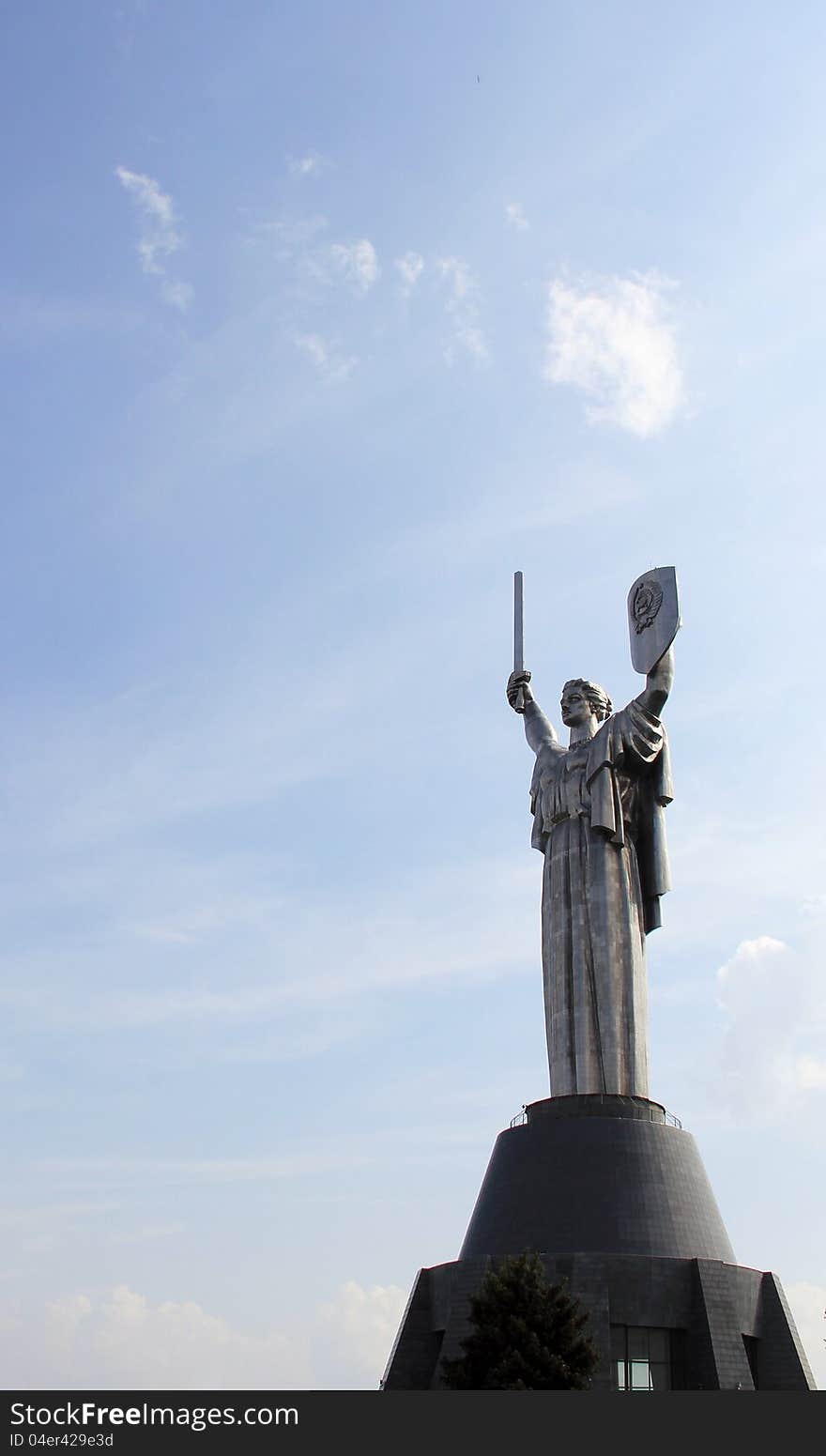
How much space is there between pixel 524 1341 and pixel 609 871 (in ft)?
27.3

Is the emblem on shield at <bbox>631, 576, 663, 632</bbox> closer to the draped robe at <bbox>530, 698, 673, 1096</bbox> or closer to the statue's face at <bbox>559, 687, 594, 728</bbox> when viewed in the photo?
the draped robe at <bbox>530, 698, 673, 1096</bbox>

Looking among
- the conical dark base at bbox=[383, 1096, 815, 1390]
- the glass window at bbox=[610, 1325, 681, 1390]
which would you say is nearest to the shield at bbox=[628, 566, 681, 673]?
the conical dark base at bbox=[383, 1096, 815, 1390]

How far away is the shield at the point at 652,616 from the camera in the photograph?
22.9 meters

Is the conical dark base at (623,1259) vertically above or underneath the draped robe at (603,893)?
underneath

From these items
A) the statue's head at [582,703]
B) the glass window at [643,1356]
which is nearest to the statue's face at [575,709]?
the statue's head at [582,703]

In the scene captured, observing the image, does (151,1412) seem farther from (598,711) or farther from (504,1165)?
(598,711)

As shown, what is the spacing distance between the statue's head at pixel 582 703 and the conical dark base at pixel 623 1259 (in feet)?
21.6

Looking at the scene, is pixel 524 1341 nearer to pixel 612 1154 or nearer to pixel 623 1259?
pixel 623 1259

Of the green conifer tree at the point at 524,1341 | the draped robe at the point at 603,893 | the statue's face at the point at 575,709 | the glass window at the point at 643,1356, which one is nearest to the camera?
the green conifer tree at the point at 524,1341

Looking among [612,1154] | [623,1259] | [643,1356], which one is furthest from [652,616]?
[643,1356]

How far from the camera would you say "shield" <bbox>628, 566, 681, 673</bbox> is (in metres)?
22.9

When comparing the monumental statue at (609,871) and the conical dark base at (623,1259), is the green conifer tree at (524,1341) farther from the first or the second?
the monumental statue at (609,871)

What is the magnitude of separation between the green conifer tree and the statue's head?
10.1m

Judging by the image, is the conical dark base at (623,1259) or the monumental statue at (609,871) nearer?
the conical dark base at (623,1259)
